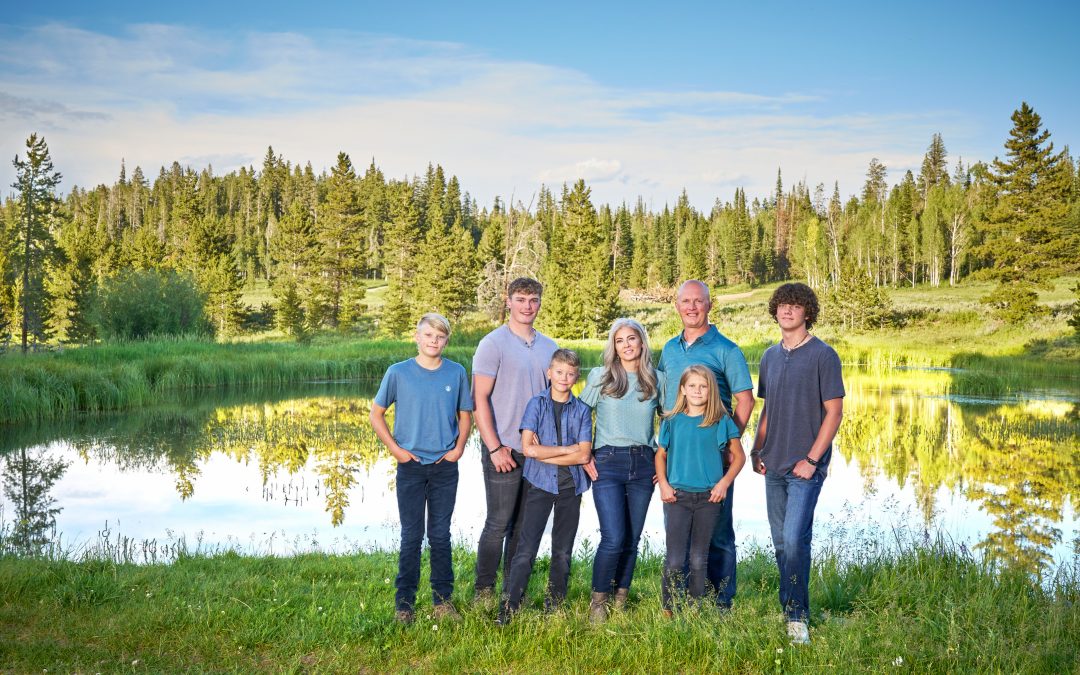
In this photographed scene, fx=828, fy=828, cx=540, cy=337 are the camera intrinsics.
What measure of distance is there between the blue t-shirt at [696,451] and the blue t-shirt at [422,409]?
1347 mm

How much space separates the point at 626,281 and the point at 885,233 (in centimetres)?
2671

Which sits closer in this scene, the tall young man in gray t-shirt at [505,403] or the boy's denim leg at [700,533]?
the boy's denim leg at [700,533]

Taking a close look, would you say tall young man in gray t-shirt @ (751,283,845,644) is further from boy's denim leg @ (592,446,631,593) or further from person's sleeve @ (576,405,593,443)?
person's sleeve @ (576,405,593,443)

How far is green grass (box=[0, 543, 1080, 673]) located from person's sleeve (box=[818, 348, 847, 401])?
1.30 metres

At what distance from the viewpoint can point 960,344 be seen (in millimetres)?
39188

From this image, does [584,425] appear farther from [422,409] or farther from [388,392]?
[388,392]

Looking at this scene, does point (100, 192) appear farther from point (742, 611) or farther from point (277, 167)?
point (742, 611)

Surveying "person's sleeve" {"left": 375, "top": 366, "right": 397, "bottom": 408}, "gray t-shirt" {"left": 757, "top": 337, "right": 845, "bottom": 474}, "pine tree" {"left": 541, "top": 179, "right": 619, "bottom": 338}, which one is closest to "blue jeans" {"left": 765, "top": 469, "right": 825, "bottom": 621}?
"gray t-shirt" {"left": 757, "top": 337, "right": 845, "bottom": 474}

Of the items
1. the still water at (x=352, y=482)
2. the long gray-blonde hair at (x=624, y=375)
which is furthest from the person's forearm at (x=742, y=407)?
the still water at (x=352, y=482)

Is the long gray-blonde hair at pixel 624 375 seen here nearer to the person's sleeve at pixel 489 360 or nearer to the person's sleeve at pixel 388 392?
the person's sleeve at pixel 489 360

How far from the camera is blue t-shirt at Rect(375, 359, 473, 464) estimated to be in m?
5.19

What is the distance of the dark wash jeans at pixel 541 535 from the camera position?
5070 mm

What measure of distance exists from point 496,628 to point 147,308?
32.5 m

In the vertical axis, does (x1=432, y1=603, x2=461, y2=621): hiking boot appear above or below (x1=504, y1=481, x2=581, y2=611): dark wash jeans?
below
